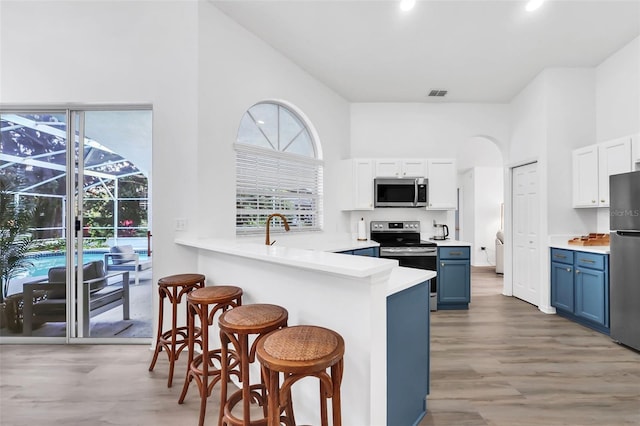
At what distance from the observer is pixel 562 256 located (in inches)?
141

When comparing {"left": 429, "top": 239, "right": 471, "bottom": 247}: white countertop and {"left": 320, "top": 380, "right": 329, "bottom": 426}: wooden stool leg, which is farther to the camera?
{"left": 429, "top": 239, "right": 471, "bottom": 247}: white countertop

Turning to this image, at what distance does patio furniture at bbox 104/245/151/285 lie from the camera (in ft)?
9.77

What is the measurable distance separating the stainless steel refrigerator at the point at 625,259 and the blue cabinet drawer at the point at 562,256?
0.59 metres

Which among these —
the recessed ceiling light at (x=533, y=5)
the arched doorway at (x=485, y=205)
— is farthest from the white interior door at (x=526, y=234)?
the arched doorway at (x=485, y=205)

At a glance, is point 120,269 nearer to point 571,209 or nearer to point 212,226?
point 212,226

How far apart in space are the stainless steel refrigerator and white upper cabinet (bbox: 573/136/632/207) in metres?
0.54

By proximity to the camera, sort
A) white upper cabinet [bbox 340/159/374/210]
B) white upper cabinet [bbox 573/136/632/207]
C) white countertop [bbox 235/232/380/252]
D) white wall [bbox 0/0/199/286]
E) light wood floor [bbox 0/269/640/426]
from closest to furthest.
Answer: light wood floor [bbox 0/269/640/426]
white wall [bbox 0/0/199/286]
white upper cabinet [bbox 573/136/632/207]
white countertop [bbox 235/232/380/252]
white upper cabinet [bbox 340/159/374/210]

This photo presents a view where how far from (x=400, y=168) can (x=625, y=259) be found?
2.59 meters

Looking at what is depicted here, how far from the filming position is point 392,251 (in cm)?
396

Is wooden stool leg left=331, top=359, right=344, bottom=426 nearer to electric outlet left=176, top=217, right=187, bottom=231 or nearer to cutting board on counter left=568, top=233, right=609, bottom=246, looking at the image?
electric outlet left=176, top=217, right=187, bottom=231

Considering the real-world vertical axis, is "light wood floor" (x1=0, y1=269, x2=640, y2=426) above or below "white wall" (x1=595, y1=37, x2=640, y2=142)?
below

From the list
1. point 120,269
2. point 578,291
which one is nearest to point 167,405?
point 120,269

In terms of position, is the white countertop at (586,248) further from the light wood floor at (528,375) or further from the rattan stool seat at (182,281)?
the rattan stool seat at (182,281)

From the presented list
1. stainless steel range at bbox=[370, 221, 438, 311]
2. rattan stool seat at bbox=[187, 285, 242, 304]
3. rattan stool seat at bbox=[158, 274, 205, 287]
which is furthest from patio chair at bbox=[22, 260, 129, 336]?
stainless steel range at bbox=[370, 221, 438, 311]
